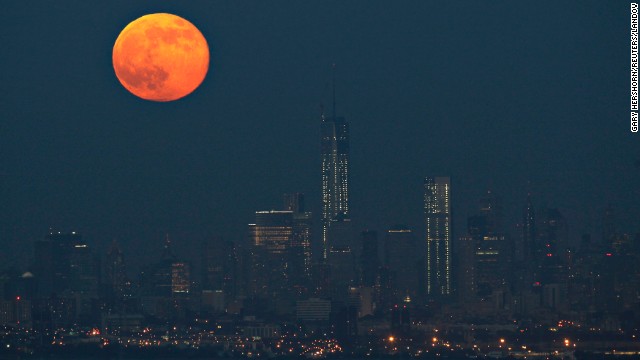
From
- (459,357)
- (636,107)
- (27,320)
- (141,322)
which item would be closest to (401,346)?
(459,357)

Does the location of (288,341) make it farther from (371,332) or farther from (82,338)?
(82,338)

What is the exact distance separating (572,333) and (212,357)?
2964 cm

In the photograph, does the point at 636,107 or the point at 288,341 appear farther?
the point at 288,341

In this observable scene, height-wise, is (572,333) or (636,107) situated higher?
(636,107)

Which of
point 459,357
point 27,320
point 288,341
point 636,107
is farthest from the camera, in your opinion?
point 27,320

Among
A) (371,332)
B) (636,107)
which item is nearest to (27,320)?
(371,332)

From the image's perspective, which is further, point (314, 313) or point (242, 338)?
point (314, 313)

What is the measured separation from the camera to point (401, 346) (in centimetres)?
11244

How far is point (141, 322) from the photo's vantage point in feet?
415

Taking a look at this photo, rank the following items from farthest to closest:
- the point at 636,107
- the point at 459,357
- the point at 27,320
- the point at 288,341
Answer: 1. the point at 27,320
2. the point at 288,341
3. the point at 459,357
4. the point at 636,107

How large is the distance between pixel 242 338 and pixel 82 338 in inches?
549

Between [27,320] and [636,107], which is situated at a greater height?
[636,107]

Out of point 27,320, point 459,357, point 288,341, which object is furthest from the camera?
point 27,320

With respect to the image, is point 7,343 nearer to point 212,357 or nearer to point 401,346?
point 212,357
